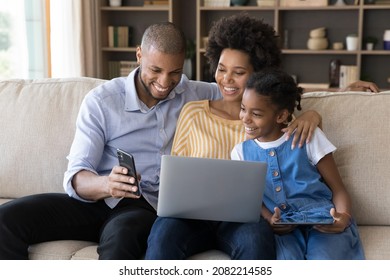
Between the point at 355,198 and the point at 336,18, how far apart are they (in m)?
3.38

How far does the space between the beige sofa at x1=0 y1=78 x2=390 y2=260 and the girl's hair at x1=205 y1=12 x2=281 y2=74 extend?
0.23 m

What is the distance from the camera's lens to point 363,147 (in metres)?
2.11

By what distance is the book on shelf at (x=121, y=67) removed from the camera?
548cm

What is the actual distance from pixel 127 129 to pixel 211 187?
0.54 m

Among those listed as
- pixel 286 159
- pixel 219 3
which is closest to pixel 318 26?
pixel 219 3

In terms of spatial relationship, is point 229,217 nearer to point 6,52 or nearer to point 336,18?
point 6,52

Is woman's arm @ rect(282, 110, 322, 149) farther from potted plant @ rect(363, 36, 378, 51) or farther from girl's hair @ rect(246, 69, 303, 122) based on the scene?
potted plant @ rect(363, 36, 378, 51)

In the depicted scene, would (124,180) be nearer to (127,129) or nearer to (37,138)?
(127,129)

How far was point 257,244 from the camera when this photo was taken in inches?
67.5

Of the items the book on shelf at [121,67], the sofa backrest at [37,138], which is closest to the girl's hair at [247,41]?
the sofa backrest at [37,138]

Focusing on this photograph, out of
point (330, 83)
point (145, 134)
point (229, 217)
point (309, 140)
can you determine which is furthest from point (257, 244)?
point (330, 83)

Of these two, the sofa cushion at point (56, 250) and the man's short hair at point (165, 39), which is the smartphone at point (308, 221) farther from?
the man's short hair at point (165, 39)

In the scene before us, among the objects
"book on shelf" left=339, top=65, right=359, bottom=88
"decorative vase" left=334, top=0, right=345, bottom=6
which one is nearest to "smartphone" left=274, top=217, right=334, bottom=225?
"book on shelf" left=339, top=65, right=359, bottom=88

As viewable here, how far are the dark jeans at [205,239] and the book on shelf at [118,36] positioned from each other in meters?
3.85
